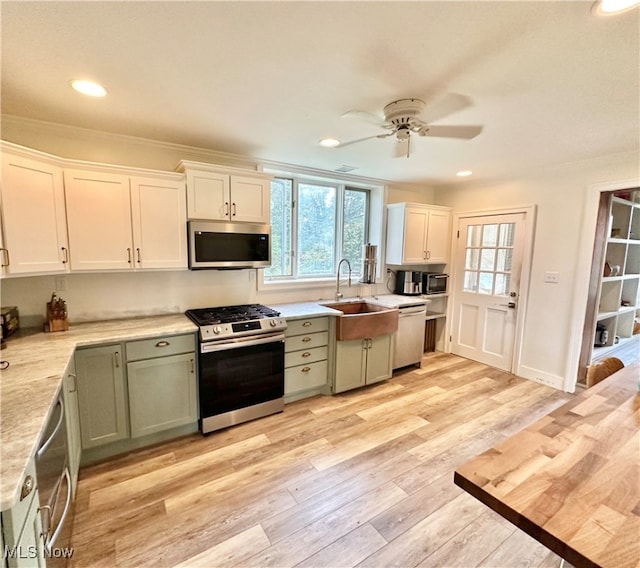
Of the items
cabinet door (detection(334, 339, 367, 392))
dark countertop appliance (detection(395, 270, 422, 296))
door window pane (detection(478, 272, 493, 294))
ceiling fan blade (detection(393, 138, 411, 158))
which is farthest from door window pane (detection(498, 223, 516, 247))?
ceiling fan blade (detection(393, 138, 411, 158))

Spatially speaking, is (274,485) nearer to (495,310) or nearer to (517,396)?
(517,396)

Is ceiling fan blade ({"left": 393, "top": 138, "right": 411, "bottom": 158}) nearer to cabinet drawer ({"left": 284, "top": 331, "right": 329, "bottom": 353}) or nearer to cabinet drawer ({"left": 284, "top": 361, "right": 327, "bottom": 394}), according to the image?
cabinet drawer ({"left": 284, "top": 331, "right": 329, "bottom": 353})

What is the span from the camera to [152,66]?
1.59m

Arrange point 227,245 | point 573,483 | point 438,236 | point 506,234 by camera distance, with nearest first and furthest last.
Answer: point 573,483 < point 227,245 < point 506,234 < point 438,236

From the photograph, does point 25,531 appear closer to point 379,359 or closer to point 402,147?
point 402,147

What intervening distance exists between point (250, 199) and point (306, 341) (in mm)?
1457

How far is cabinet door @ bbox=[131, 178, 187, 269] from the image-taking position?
97.8 inches

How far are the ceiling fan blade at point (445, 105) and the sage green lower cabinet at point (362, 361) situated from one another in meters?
2.16

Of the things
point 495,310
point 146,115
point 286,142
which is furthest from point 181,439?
point 495,310

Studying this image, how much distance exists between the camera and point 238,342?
8.53 feet

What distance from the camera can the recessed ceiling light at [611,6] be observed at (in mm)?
1147

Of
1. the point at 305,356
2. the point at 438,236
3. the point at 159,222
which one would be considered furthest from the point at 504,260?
the point at 159,222

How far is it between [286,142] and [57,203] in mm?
1764

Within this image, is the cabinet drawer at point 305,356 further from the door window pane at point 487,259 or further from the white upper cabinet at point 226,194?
the door window pane at point 487,259
